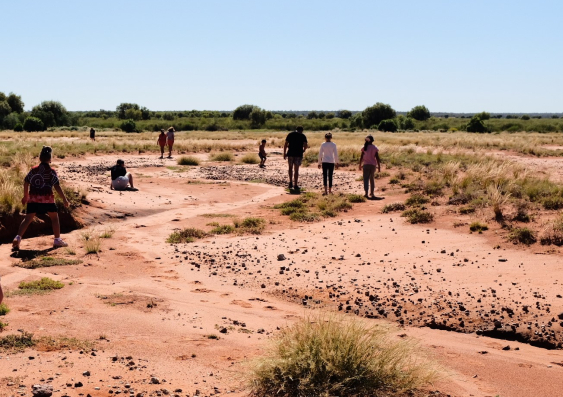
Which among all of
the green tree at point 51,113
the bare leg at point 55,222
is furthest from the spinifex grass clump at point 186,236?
the green tree at point 51,113

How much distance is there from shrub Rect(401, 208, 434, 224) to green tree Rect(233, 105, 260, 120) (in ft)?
355

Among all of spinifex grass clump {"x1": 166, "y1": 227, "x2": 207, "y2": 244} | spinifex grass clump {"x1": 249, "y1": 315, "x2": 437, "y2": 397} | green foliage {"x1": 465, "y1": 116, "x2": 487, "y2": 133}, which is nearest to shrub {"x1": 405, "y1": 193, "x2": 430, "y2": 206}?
spinifex grass clump {"x1": 166, "y1": 227, "x2": 207, "y2": 244}

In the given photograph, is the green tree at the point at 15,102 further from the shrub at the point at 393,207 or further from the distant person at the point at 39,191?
the distant person at the point at 39,191

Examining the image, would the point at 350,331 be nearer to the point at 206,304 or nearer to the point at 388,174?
the point at 206,304

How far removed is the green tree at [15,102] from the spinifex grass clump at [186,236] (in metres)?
99.9

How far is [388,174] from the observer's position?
2217 cm

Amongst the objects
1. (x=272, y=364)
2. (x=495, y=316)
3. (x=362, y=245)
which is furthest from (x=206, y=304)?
(x=362, y=245)

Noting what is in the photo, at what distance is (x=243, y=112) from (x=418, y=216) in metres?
110

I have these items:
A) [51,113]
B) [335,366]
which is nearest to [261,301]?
[335,366]

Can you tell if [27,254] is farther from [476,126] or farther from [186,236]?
[476,126]

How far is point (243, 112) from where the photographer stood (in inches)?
4811

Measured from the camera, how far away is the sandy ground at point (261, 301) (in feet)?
18.9

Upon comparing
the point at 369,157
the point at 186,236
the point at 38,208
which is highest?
the point at 369,157

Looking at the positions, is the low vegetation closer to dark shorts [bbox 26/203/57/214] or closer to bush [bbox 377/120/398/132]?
dark shorts [bbox 26/203/57/214]
